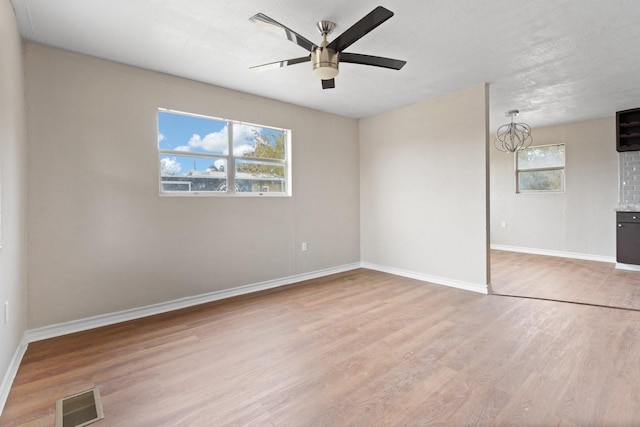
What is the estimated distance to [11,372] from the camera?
2.03m

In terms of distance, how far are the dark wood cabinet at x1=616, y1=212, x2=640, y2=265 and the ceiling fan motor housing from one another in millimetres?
5554

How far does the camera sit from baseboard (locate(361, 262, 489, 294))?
382cm

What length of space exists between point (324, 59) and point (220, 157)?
6.75 feet

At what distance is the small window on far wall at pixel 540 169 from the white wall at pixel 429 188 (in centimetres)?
346

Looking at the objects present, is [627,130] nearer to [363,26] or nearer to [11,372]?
[363,26]

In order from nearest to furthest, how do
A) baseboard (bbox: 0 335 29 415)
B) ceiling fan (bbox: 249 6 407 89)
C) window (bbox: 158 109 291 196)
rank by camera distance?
1. baseboard (bbox: 0 335 29 415)
2. ceiling fan (bbox: 249 6 407 89)
3. window (bbox: 158 109 291 196)

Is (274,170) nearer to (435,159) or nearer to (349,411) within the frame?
(435,159)

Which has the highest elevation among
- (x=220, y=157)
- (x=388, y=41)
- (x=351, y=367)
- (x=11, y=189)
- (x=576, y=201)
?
(x=388, y=41)

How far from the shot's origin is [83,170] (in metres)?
2.82

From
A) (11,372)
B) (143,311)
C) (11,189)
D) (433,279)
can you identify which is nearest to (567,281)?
(433,279)

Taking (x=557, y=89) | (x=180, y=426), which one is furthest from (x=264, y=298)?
(x=557, y=89)

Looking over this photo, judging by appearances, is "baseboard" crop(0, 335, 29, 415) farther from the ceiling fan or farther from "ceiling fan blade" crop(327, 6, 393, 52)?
"ceiling fan blade" crop(327, 6, 393, 52)

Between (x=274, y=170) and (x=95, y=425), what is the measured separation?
3.24 metres

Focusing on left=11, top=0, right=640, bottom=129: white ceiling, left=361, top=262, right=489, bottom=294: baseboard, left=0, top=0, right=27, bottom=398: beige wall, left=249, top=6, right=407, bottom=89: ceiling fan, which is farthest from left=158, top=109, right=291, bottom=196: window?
left=361, top=262, right=489, bottom=294: baseboard
